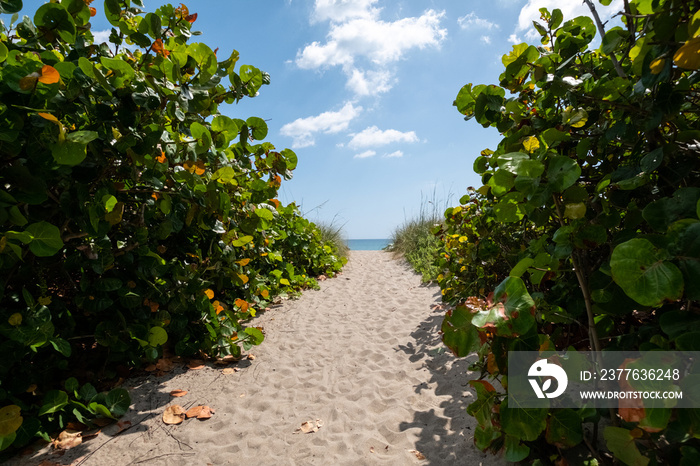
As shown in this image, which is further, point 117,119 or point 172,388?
point 172,388

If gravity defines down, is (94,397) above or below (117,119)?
below

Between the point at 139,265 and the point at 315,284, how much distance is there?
12.3 ft

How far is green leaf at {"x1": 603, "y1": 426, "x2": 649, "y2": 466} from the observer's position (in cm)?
104

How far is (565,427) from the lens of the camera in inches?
45.7

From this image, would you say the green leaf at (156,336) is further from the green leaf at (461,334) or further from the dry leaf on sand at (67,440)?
the green leaf at (461,334)

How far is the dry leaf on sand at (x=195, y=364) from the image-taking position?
2771 millimetres

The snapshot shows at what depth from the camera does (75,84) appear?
1.57 m

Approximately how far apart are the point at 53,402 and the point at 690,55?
116 inches

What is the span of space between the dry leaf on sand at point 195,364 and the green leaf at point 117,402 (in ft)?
2.34

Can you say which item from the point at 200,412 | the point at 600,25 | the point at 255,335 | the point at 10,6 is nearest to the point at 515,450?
the point at 600,25

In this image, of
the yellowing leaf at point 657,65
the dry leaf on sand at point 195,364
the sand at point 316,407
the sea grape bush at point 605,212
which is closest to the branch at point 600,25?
the sea grape bush at point 605,212

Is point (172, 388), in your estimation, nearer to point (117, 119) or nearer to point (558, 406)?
point (117, 119)

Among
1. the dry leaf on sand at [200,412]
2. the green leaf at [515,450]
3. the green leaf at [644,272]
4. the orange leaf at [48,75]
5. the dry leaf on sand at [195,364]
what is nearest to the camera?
the green leaf at [644,272]

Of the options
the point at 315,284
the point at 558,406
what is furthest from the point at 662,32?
the point at 315,284
